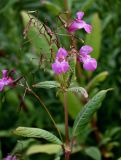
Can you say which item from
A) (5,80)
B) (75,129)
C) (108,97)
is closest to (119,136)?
(108,97)

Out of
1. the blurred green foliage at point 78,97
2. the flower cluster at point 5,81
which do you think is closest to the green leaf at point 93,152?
the blurred green foliage at point 78,97

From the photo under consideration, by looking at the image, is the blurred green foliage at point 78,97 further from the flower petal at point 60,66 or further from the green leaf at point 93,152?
the flower petal at point 60,66

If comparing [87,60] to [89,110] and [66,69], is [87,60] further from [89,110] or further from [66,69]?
[89,110]

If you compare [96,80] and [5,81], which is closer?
[5,81]

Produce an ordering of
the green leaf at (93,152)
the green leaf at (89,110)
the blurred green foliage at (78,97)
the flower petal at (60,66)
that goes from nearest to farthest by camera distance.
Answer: the flower petal at (60,66) → the green leaf at (89,110) → the green leaf at (93,152) → the blurred green foliage at (78,97)

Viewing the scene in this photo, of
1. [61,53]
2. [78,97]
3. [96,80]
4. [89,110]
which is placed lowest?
[78,97]

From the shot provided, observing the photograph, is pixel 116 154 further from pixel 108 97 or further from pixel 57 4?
pixel 57 4

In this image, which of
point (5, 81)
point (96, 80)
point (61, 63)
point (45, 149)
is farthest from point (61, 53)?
point (45, 149)
